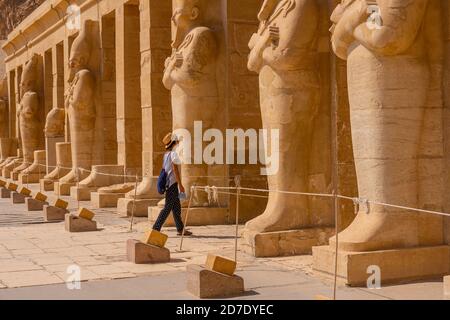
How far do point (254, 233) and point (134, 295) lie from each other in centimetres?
225

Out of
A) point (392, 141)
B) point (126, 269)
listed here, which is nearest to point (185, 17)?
point (126, 269)

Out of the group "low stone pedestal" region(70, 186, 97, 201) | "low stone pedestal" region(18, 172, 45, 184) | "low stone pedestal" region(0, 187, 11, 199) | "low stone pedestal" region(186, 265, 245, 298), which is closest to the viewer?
"low stone pedestal" region(186, 265, 245, 298)

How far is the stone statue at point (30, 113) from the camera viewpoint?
22.2 metres

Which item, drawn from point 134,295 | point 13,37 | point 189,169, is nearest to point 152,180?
point 189,169

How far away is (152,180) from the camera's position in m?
12.4

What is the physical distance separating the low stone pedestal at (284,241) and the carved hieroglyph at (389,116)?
154cm

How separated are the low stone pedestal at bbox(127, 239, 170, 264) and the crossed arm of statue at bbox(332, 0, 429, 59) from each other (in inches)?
121

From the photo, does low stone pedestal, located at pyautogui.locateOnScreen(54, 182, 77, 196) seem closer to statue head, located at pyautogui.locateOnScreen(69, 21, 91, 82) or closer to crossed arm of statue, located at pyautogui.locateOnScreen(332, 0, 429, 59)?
statue head, located at pyautogui.locateOnScreen(69, 21, 91, 82)

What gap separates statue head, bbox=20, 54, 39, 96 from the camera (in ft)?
73.8

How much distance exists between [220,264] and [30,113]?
17.6 meters

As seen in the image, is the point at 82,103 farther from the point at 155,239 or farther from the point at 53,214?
the point at 155,239

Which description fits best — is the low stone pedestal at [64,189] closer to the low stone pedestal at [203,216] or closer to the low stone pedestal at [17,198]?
the low stone pedestal at [17,198]

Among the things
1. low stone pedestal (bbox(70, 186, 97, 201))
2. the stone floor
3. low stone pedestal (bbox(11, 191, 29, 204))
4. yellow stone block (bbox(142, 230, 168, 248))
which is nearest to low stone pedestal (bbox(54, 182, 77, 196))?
low stone pedestal (bbox(11, 191, 29, 204))
